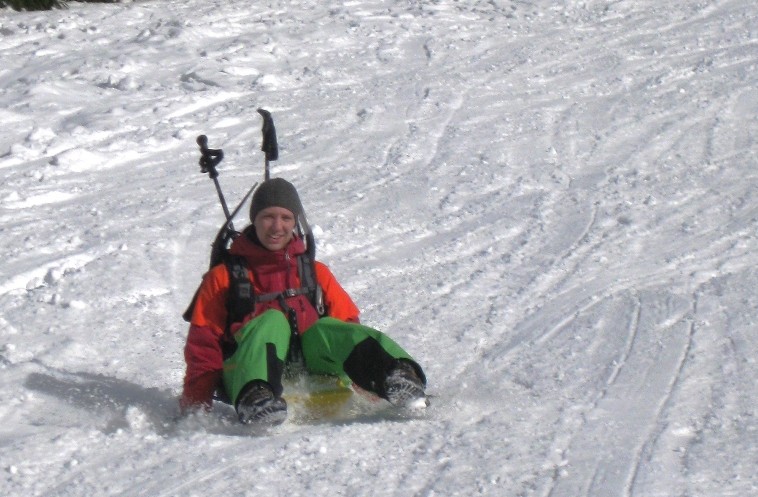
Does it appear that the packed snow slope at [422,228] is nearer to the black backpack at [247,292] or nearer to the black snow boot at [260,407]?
the black snow boot at [260,407]

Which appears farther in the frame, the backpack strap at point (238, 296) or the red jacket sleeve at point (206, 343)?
the backpack strap at point (238, 296)

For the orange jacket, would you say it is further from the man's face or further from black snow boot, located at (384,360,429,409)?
black snow boot, located at (384,360,429,409)

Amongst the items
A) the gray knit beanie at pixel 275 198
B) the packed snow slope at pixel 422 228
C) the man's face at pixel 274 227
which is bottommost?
the packed snow slope at pixel 422 228

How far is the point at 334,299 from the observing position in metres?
4.61

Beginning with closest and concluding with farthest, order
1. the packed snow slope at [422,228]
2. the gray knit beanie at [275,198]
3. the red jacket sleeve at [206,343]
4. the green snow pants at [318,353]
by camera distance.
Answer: the packed snow slope at [422,228]
the green snow pants at [318,353]
the red jacket sleeve at [206,343]
the gray knit beanie at [275,198]

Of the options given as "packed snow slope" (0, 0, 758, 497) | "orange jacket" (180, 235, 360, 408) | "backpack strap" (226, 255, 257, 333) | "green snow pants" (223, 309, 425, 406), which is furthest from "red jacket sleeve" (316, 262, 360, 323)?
"packed snow slope" (0, 0, 758, 497)

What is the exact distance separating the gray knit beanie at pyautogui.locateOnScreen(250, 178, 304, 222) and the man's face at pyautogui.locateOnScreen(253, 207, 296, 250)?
2cm

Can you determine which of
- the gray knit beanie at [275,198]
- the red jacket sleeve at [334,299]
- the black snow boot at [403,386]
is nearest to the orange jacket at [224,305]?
the red jacket sleeve at [334,299]

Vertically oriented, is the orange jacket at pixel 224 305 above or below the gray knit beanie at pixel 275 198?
below

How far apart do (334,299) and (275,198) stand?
1.52 ft

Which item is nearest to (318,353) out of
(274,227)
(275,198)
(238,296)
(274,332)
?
(274,332)

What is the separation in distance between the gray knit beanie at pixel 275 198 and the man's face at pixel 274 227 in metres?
0.02

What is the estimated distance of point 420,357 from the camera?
5082 mm

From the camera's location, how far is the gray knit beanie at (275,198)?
177 inches
